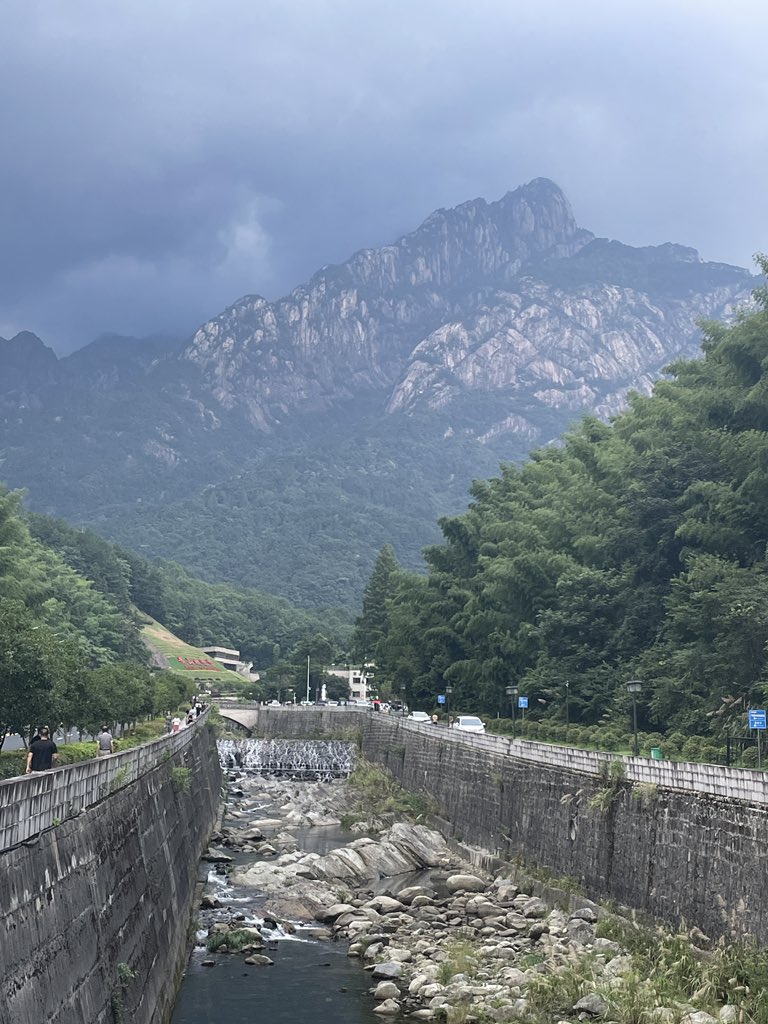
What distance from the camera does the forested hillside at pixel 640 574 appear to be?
5328 centimetres

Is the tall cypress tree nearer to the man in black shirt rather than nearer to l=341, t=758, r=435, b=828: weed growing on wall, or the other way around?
l=341, t=758, r=435, b=828: weed growing on wall

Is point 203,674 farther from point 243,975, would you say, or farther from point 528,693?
point 243,975

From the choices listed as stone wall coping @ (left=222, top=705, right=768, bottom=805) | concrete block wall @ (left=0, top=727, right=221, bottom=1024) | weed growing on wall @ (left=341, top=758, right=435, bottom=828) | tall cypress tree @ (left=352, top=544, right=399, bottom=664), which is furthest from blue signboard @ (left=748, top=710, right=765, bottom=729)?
tall cypress tree @ (left=352, top=544, right=399, bottom=664)

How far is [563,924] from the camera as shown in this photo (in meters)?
32.1

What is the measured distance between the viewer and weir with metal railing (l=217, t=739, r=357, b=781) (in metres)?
100

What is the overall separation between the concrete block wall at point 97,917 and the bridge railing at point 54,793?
8.0 inches

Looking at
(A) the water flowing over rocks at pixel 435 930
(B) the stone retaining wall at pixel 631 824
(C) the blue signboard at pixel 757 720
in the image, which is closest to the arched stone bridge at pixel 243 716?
(A) the water flowing over rocks at pixel 435 930

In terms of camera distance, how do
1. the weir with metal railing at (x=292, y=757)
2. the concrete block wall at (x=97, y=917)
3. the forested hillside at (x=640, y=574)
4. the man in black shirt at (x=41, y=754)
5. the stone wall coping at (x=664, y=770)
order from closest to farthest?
1. the concrete block wall at (x=97, y=917)
2. the man in black shirt at (x=41, y=754)
3. the stone wall coping at (x=664, y=770)
4. the forested hillside at (x=640, y=574)
5. the weir with metal railing at (x=292, y=757)

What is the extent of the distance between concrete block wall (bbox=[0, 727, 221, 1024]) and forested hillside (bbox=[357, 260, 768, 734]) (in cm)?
2543

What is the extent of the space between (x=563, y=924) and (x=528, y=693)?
132 ft

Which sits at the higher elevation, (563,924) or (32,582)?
(32,582)

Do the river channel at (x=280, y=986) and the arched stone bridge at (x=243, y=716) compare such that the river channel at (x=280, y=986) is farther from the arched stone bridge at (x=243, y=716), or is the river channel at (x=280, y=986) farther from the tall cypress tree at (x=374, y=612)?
the tall cypress tree at (x=374, y=612)

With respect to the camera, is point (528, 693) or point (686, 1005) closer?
point (686, 1005)

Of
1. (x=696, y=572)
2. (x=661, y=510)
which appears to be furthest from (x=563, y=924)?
(x=661, y=510)
